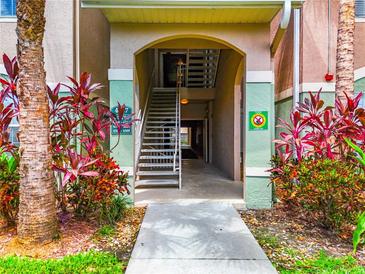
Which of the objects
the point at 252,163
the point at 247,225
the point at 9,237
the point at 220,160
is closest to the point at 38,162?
the point at 9,237

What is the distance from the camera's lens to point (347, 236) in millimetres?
3943

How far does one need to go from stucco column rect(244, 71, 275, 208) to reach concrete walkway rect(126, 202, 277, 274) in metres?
0.68

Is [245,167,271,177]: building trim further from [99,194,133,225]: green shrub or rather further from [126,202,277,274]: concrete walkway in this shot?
[99,194,133,225]: green shrub

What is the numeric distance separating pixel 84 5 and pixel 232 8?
8.00 feet

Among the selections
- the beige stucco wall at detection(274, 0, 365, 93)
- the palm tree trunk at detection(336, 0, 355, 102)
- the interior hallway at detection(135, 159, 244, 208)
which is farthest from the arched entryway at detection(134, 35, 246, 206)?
the palm tree trunk at detection(336, 0, 355, 102)

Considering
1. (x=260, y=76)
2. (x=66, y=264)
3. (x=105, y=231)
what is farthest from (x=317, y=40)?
(x=66, y=264)

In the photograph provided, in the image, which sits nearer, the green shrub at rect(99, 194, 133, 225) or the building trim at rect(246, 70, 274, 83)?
the green shrub at rect(99, 194, 133, 225)

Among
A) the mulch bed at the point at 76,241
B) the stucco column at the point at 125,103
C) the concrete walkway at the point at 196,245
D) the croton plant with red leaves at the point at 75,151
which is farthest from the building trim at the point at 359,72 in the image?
the mulch bed at the point at 76,241

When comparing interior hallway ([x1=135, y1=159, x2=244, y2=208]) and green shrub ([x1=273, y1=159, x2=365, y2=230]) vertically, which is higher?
green shrub ([x1=273, y1=159, x2=365, y2=230])

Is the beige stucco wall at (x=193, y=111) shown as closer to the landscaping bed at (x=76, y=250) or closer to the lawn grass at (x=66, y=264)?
the landscaping bed at (x=76, y=250)

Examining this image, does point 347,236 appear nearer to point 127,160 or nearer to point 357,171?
point 357,171

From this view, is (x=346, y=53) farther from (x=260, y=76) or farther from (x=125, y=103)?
(x=125, y=103)

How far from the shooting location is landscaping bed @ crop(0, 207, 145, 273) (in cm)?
297

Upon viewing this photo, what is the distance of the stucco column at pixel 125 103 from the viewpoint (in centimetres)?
525
